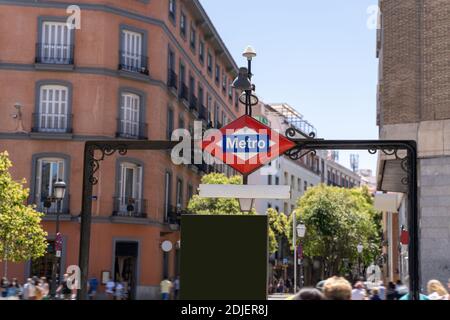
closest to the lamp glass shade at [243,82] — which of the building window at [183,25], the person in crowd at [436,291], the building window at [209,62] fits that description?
the person in crowd at [436,291]

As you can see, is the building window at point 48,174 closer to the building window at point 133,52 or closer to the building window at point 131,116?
the building window at point 131,116

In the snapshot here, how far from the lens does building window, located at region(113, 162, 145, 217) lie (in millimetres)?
36719

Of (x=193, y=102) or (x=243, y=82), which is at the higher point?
(x=193, y=102)

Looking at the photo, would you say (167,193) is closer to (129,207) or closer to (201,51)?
(129,207)

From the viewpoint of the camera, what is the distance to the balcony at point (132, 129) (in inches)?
1467

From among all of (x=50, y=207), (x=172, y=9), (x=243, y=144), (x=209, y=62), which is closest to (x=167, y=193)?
(x=50, y=207)

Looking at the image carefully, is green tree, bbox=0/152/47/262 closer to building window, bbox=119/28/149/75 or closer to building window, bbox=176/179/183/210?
building window, bbox=119/28/149/75

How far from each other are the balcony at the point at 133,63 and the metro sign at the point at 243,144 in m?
27.5

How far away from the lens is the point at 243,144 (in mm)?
10805

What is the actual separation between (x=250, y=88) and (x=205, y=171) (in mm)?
37355

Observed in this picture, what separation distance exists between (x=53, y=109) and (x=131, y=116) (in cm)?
400

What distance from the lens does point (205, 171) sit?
1969 inches

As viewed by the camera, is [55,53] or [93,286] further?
[55,53]
